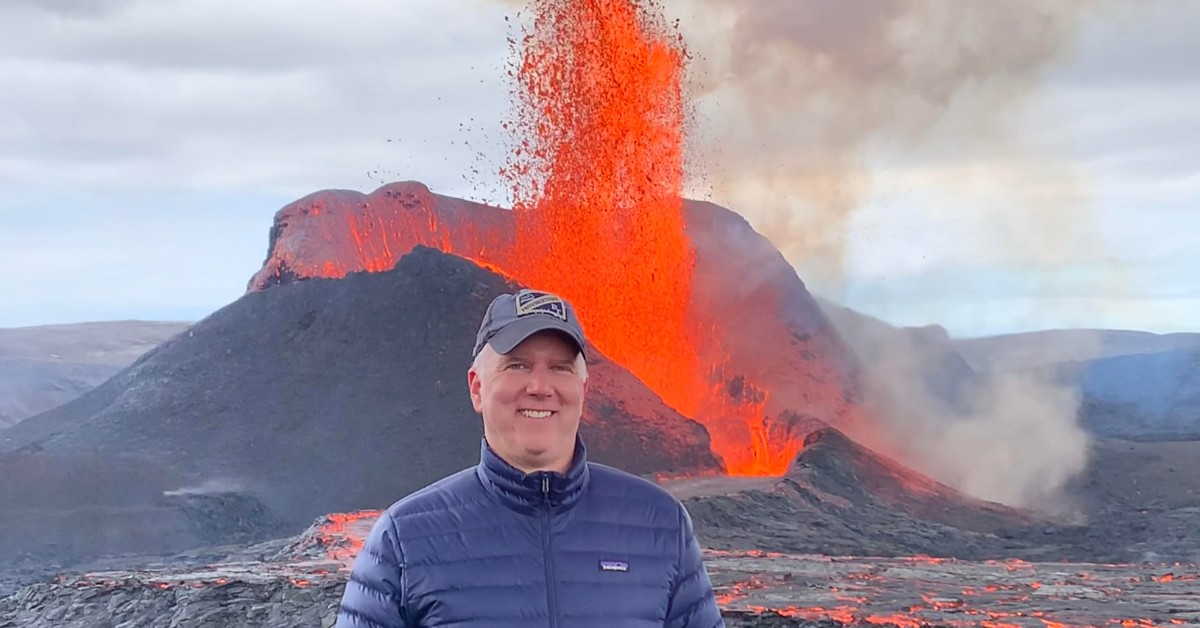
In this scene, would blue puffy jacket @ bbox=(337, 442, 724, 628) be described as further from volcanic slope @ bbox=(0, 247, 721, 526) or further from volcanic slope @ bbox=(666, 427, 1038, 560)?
volcanic slope @ bbox=(0, 247, 721, 526)

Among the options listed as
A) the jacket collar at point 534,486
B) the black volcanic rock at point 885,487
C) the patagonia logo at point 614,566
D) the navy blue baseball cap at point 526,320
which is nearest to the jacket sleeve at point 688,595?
the patagonia logo at point 614,566

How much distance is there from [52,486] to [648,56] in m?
22.4

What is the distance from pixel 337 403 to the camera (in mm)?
34906

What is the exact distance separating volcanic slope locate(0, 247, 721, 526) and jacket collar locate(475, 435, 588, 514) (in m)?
27.2

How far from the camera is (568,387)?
3812 millimetres

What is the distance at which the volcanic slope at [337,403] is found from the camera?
105 feet

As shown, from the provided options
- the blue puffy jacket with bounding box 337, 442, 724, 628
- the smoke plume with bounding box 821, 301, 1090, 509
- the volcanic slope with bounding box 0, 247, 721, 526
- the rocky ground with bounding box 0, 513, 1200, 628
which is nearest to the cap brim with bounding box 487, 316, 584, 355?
the blue puffy jacket with bounding box 337, 442, 724, 628

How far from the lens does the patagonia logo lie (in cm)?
368

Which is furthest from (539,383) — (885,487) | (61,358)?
(61,358)

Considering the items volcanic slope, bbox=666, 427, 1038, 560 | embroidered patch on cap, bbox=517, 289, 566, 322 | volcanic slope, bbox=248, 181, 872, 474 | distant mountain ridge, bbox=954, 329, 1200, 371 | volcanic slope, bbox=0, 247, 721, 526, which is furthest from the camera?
distant mountain ridge, bbox=954, 329, 1200, 371

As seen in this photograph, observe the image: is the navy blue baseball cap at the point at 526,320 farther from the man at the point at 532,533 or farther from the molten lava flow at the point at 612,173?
the molten lava flow at the point at 612,173

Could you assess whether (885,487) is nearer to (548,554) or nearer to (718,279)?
(718,279)

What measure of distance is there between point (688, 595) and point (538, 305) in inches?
38.5

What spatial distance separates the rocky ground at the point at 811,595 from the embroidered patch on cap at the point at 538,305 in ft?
38.5
